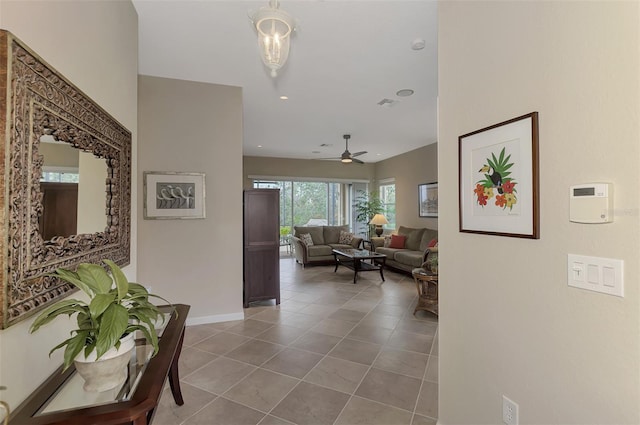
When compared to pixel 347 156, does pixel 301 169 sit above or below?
above

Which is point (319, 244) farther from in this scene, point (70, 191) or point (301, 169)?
point (70, 191)

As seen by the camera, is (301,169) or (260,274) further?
(301,169)

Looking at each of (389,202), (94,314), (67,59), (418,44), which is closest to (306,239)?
(389,202)

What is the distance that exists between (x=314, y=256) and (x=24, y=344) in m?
6.36

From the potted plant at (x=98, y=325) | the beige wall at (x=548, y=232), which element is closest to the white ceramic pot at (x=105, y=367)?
the potted plant at (x=98, y=325)

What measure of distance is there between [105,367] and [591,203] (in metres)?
1.85

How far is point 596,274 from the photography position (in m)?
1.05

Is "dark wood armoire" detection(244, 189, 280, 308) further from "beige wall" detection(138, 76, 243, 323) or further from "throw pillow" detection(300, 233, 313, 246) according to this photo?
"throw pillow" detection(300, 233, 313, 246)

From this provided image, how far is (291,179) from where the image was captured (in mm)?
8570

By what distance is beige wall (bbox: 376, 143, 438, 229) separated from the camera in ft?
22.7

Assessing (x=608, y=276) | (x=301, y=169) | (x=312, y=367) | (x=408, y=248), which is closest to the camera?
(x=608, y=276)

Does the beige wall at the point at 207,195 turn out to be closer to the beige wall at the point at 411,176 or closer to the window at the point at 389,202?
the beige wall at the point at 411,176

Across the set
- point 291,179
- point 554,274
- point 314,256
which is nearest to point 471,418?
point 554,274

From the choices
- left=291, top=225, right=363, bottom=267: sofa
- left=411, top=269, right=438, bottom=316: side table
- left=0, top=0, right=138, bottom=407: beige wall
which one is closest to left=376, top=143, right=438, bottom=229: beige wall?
left=291, top=225, right=363, bottom=267: sofa
